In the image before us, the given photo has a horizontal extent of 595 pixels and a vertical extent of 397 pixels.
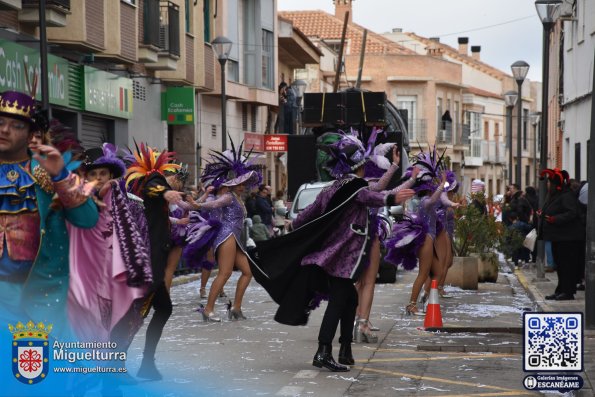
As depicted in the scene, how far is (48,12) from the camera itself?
2092 cm

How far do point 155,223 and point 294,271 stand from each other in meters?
1.22

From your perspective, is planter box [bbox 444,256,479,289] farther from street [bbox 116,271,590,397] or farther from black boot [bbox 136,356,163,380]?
black boot [bbox 136,356,163,380]

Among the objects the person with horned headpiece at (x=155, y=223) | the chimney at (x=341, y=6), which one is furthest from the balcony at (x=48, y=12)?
the chimney at (x=341, y=6)

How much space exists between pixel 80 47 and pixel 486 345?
13.9 meters

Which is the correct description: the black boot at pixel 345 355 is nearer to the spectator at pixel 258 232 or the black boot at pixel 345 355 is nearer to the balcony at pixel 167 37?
the spectator at pixel 258 232

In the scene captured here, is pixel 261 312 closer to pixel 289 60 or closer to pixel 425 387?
pixel 425 387

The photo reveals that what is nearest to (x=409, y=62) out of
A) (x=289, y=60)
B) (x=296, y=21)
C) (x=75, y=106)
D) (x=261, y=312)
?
(x=296, y=21)

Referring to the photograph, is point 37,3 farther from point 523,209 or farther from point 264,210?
point 523,209

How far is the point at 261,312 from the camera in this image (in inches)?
629

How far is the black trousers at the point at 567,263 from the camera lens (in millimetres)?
17047

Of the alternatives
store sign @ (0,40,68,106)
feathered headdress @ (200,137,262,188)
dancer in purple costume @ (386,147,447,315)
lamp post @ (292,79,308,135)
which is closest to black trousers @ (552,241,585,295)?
dancer in purple costume @ (386,147,447,315)

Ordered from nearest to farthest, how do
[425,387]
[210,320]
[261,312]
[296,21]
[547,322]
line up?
1. [547,322]
2. [425,387]
3. [210,320]
4. [261,312]
5. [296,21]

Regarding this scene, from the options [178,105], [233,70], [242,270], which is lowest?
[242,270]

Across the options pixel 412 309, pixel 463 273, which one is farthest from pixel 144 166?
pixel 463 273
